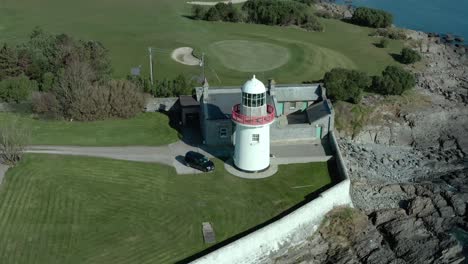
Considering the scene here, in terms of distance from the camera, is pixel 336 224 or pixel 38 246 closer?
pixel 38 246

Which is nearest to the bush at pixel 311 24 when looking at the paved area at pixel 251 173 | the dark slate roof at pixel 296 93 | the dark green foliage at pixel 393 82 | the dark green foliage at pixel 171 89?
the dark green foliage at pixel 393 82

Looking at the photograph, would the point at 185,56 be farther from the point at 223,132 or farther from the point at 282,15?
the point at 223,132

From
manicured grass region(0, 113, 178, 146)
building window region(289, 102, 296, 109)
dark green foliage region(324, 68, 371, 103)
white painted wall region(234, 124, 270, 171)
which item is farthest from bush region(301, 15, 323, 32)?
white painted wall region(234, 124, 270, 171)

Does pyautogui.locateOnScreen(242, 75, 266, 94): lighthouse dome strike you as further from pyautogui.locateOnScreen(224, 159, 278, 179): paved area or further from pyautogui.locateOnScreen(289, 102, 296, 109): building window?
pyautogui.locateOnScreen(289, 102, 296, 109): building window

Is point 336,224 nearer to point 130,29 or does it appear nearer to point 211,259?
point 211,259

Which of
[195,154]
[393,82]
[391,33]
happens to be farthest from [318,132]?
[391,33]

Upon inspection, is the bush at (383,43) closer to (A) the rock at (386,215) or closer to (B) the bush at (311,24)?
(B) the bush at (311,24)

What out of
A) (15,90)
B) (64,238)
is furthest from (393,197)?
(15,90)
